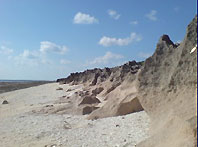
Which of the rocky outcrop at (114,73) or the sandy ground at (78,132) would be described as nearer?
the sandy ground at (78,132)

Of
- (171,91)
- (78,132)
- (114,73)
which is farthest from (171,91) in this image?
(114,73)

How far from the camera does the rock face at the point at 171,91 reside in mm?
3807

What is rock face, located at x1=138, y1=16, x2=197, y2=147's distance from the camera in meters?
3.81

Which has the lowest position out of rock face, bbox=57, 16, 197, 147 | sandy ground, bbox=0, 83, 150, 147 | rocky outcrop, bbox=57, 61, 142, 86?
sandy ground, bbox=0, 83, 150, 147

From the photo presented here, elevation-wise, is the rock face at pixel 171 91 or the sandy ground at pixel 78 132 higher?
the rock face at pixel 171 91

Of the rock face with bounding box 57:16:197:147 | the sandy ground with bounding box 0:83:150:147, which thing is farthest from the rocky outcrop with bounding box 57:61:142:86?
the rock face with bounding box 57:16:197:147

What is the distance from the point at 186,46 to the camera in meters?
4.68

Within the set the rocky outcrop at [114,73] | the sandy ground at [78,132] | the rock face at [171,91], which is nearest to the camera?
the rock face at [171,91]

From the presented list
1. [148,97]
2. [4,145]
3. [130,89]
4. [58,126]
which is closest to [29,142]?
[4,145]

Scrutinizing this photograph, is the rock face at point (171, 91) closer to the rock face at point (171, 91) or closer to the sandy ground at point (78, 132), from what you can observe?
the rock face at point (171, 91)

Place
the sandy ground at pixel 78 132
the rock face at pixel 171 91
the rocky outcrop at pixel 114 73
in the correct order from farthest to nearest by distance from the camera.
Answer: the rocky outcrop at pixel 114 73 < the sandy ground at pixel 78 132 < the rock face at pixel 171 91

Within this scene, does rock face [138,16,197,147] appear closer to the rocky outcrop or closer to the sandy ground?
the sandy ground

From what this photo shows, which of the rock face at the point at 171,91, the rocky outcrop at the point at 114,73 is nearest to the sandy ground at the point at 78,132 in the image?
the rock face at the point at 171,91

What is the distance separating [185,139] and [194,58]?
147cm
